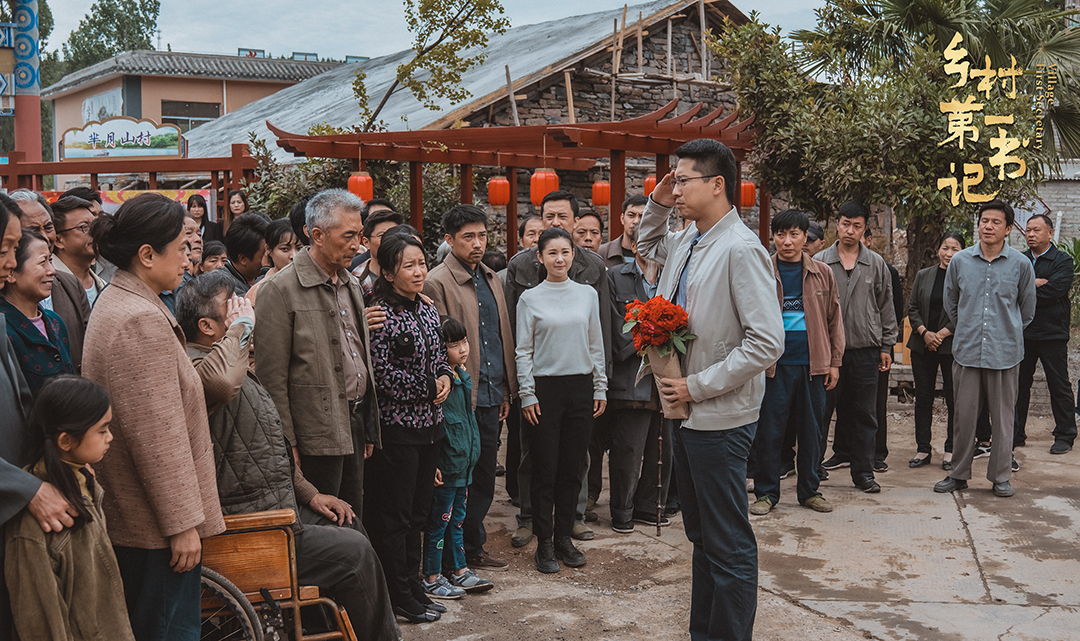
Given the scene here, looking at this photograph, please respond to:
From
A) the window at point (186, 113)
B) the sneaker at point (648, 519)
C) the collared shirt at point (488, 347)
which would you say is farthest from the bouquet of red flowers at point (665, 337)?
the window at point (186, 113)

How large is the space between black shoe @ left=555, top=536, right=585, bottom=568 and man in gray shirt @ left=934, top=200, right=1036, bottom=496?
2.99 meters

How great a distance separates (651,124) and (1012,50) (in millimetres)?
5116

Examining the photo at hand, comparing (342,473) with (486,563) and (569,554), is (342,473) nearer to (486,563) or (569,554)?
(486,563)

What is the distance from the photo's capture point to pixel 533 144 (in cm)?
1100

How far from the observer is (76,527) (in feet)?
8.05

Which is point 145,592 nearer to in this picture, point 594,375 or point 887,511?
point 594,375

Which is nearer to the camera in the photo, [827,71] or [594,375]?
[594,375]

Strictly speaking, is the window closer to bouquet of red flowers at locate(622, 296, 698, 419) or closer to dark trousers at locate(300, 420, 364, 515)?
dark trousers at locate(300, 420, 364, 515)

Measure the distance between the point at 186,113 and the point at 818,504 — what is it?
1119 inches

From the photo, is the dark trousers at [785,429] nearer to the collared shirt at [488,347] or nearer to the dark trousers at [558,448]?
the dark trousers at [558,448]

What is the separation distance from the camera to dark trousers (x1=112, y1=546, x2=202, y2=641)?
2.71 m

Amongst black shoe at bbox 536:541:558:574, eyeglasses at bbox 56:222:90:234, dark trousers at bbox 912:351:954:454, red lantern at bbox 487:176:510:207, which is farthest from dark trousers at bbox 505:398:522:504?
red lantern at bbox 487:176:510:207

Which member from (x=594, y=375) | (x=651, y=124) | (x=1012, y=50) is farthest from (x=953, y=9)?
(x=594, y=375)

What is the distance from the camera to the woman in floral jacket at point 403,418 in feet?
13.4
